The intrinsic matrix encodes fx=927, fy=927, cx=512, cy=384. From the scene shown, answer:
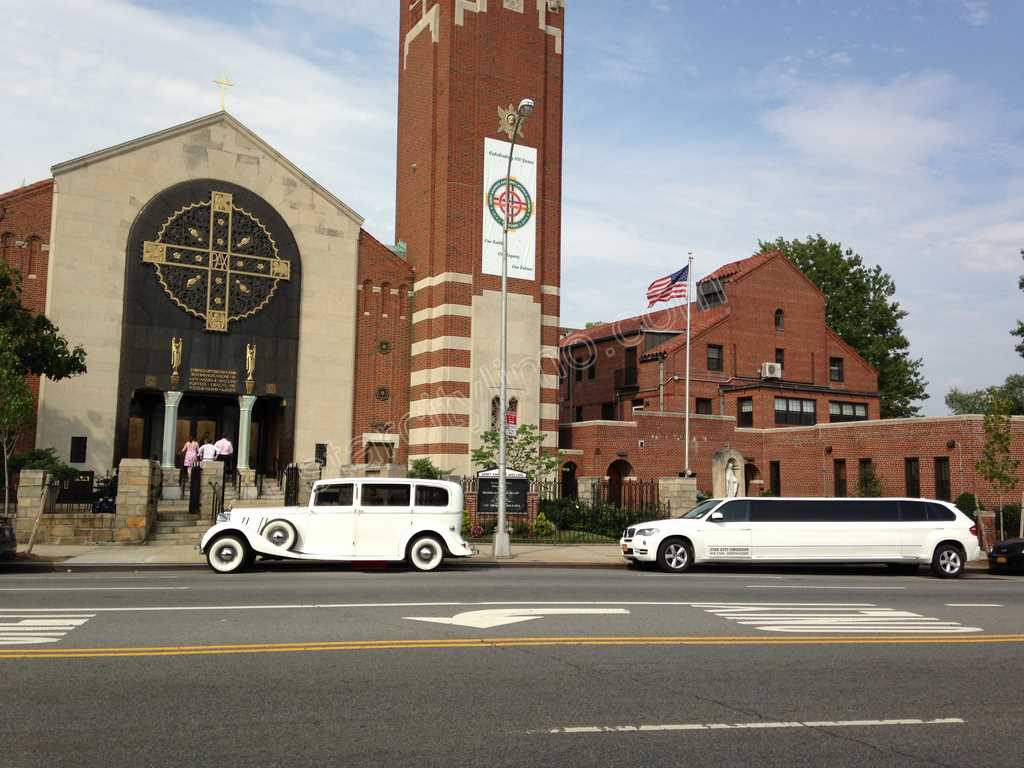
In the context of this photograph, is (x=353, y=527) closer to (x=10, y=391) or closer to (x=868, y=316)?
(x=10, y=391)

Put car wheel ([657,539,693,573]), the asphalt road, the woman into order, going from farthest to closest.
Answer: the woman → car wheel ([657,539,693,573]) → the asphalt road

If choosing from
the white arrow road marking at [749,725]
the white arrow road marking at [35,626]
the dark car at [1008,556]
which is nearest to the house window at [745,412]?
the dark car at [1008,556]

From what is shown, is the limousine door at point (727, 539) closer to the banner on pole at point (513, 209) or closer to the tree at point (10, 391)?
the tree at point (10, 391)

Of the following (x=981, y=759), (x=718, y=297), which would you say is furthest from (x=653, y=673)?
(x=718, y=297)

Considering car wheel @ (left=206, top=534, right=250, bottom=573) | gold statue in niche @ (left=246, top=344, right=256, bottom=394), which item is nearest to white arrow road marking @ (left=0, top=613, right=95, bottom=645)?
car wheel @ (left=206, top=534, right=250, bottom=573)

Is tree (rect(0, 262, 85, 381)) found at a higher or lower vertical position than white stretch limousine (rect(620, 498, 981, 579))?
higher

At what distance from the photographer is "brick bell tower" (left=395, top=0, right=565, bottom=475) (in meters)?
37.6

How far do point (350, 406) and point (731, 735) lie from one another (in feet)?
106

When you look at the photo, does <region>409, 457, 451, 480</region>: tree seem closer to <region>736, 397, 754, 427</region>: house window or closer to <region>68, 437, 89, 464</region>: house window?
<region>68, 437, 89, 464</region>: house window

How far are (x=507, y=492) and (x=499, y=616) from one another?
1390 cm

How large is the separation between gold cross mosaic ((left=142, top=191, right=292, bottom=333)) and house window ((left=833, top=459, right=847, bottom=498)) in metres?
27.5

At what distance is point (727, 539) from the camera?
2052cm

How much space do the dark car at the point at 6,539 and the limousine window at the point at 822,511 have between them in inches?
606

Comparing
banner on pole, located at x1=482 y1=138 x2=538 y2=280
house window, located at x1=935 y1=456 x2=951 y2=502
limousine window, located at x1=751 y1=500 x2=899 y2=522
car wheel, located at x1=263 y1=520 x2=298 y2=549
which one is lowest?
car wheel, located at x1=263 y1=520 x2=298 y2=549
